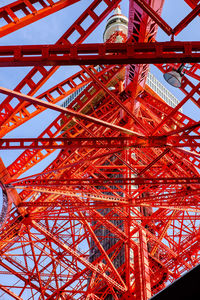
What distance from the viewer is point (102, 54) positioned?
9.40 m

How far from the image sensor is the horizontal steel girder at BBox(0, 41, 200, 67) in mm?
9266

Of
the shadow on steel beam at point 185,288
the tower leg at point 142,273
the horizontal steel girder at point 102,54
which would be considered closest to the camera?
the shadow on steel beam at point 185,288

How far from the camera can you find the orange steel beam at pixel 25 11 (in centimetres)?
966

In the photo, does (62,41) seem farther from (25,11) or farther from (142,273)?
(142,273)

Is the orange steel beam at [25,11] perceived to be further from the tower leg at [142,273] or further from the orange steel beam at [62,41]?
the tower leg at [142,273]

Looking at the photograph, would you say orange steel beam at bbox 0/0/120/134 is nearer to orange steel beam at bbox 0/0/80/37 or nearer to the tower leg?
orange steel beam at bbox 0/0/80/37

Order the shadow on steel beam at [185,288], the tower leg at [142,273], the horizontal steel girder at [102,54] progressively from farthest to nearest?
1. the tower leg at [142,273]
2. the horizontal steel girder at [102,54]
3. the shadow on steel beam at [185,288]

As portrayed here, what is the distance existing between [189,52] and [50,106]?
474cm

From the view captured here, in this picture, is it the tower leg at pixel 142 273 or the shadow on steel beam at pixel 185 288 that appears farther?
the tower leg at pixel 142 273

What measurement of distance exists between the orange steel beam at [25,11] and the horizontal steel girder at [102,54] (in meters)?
0.63

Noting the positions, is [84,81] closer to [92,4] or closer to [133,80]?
[133,80]

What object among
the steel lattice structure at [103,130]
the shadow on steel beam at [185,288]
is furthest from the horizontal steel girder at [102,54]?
the shadow on steel beam at [185,288]

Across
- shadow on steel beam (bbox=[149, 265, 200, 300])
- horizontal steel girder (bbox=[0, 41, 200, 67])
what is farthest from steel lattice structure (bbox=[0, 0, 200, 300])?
shadow on steel beam (bbox=[149, 265, 200, 300])

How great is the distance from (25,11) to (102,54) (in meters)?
2.34
